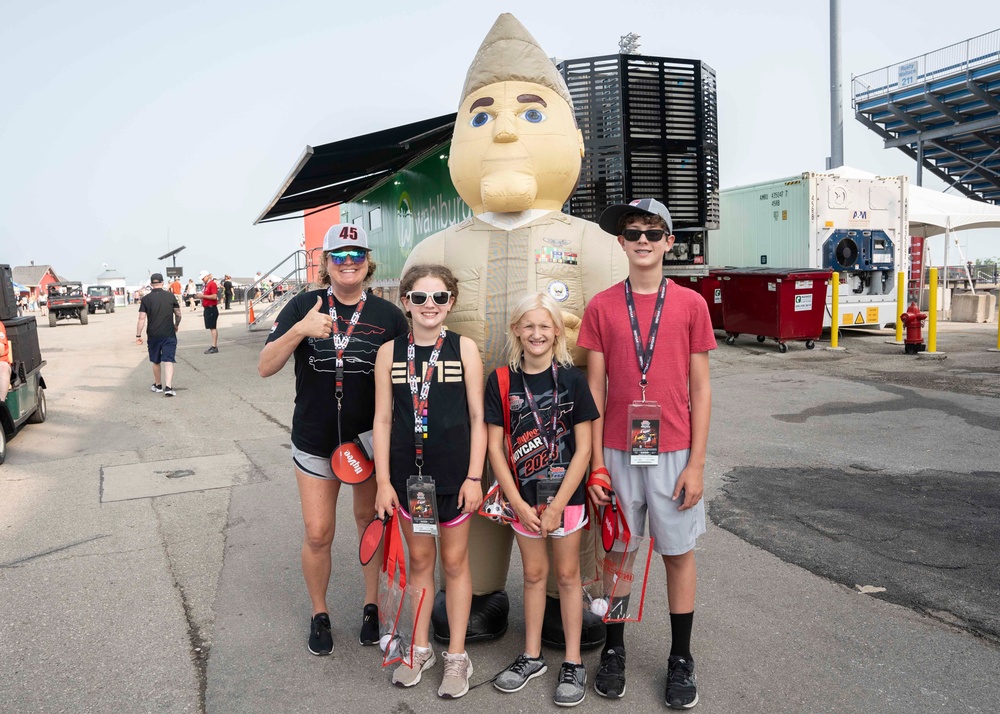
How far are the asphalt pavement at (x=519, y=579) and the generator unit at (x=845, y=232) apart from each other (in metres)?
6.23

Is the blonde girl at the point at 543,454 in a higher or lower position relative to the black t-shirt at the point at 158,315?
lower

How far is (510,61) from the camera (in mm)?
3760

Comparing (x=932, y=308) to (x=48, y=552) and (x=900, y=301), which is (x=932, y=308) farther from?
(x=48, y=552)

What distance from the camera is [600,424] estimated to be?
298 centimetres

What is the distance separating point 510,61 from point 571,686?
2.79 m

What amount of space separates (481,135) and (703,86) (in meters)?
8.92

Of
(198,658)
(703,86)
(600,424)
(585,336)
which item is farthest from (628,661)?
(703,86)

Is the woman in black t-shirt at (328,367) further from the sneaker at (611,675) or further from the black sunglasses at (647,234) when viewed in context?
the sneaker at (611,675)

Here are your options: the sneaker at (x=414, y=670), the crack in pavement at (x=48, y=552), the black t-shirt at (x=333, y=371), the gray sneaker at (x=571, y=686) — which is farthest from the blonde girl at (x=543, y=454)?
the crack in pavement at (x=48, y=552)

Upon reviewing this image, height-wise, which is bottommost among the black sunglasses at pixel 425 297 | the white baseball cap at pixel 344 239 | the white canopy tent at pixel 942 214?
the black sunglasses at pixel 425 297

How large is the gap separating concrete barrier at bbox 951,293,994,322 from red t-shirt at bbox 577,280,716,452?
60.5 feet

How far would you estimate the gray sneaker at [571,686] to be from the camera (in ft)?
9.46

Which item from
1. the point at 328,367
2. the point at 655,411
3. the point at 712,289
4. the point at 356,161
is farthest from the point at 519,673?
the point at 712,289

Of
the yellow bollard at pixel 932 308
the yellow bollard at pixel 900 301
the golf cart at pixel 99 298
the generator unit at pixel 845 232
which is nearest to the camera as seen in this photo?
the yellow bollard at pixel 932 308
